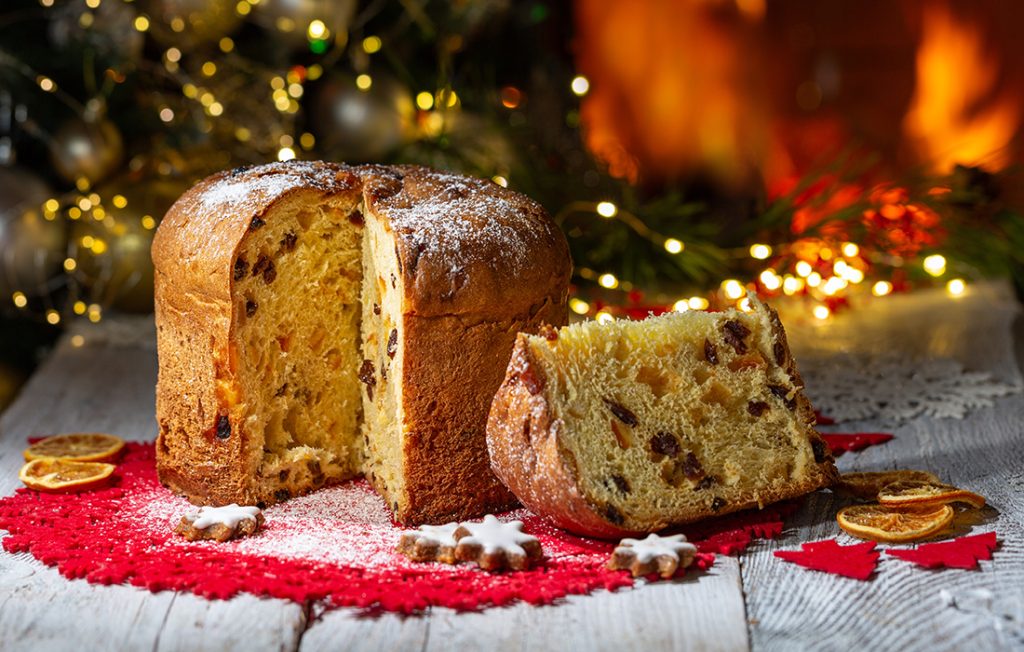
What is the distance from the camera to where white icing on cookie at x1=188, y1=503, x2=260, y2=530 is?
2254mm

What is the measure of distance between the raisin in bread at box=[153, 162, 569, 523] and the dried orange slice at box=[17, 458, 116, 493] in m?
0.14

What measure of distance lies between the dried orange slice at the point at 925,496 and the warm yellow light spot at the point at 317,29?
7.56 ft

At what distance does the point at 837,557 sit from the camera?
2111 mm

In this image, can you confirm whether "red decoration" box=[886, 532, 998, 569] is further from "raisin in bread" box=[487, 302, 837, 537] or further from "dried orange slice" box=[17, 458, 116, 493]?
"dried orange slice" box=[17, 458, 116, 493]

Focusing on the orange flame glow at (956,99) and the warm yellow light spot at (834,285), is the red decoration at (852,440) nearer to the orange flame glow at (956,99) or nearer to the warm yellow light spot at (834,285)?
the warm yellow light spot at (834,285)

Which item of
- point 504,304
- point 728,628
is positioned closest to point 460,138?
point 504,304

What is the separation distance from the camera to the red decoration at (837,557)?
2.06 metres

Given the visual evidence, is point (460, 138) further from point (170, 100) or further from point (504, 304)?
point (504, 304)

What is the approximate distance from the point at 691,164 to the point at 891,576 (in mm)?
2904

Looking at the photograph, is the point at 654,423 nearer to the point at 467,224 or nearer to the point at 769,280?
the point at 467,224

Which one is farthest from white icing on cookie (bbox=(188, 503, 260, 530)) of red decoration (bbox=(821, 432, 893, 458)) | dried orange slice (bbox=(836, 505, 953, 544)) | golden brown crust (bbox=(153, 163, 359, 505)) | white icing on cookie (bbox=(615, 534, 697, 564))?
red decoration (bbox=(821, 432, 893, 458))

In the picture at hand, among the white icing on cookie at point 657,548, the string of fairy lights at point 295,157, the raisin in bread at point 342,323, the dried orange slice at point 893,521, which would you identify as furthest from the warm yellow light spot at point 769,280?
the white icing on cookie at point 657,548

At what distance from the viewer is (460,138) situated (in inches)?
169

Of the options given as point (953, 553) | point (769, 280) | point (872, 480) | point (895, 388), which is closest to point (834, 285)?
point (769, 280)
